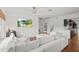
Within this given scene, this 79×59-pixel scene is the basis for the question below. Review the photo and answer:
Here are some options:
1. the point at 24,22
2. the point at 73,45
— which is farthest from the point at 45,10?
the point at 73,45

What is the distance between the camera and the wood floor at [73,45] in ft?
7.72

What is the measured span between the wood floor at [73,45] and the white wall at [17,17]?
64cm

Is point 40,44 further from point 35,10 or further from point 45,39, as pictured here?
point 35,10

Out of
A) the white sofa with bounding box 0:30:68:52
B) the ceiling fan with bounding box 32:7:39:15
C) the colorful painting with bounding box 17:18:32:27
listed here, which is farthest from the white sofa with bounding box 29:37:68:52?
the ceiling fan with bounding box 32:7:39:15

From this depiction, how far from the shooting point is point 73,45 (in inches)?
93.4

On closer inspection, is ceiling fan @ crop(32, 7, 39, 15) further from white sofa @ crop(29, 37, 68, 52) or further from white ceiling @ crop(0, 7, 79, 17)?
white sofa @ crop(29, 37, 68, 52)

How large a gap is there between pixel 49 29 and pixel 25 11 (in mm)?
544

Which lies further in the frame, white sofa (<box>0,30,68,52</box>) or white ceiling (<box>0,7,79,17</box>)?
white ceiling (<box>0,7,79,17</box>)

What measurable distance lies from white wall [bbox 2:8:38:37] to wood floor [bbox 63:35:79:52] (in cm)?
64

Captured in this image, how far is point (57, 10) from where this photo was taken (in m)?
2.38

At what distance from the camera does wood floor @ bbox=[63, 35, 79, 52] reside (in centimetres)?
235

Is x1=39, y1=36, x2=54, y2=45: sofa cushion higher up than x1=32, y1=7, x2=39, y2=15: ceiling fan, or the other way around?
x1=32, y1=7, x2=39, y2=15: ceiling fan
